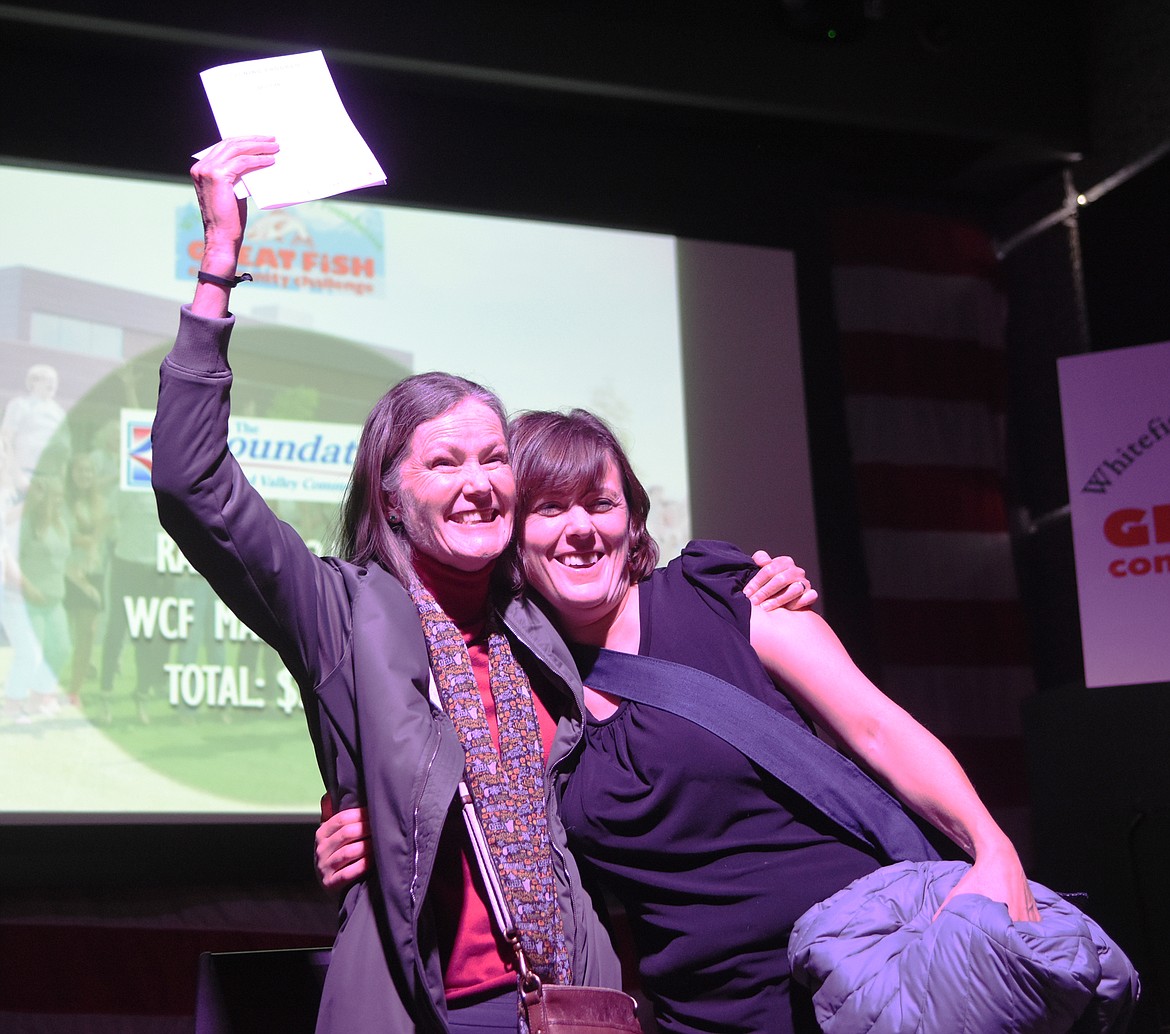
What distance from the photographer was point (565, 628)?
6.29ft

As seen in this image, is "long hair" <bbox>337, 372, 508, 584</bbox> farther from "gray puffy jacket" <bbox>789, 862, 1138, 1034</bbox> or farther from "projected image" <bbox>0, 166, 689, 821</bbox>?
"projected image" <bbox>0, 166, 689, 821</bbox>

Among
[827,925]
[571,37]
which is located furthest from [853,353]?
[827,925]

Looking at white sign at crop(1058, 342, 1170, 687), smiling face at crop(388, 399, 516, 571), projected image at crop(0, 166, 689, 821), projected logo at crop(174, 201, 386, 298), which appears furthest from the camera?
projected logo at crop(174, 201, 386, 298)

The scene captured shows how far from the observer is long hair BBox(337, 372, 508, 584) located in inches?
70.9

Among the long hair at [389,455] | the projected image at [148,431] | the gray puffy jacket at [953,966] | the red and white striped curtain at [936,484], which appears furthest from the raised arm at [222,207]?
the red and white striped curtain at [936,484]

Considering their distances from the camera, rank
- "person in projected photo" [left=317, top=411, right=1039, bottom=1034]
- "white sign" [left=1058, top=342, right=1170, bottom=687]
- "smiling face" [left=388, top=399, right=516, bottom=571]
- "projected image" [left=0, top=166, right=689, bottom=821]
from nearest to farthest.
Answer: "person in projected photo" [left=317, top=411, right=1039, bottom=1034], "smiling face" [left=388, top=399, right=516, bottom=571], "white sign" [left=1058, top=342, right=1170, bottom=687], "projected image" [left=0, top=166, right=689, bottom=821]

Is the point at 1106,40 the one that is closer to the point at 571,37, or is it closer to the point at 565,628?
the point at 571,37

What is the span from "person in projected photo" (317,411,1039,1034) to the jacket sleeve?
0.27 m

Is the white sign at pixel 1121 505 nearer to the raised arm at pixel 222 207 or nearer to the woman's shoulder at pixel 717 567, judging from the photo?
the woman's shoulder at pixel 717 567

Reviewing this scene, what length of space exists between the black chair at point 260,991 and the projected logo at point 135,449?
2149mm

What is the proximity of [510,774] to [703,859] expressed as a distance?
0.28m

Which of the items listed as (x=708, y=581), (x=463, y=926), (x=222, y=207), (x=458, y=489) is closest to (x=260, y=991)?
(x=463, y=926)

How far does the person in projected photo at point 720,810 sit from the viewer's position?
163 centimetres

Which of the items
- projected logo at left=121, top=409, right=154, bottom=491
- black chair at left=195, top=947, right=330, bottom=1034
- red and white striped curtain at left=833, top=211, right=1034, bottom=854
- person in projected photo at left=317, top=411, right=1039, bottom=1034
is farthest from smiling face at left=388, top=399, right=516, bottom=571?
red and white striped curtain at left=833, top=211, right=1034, bottom=854
